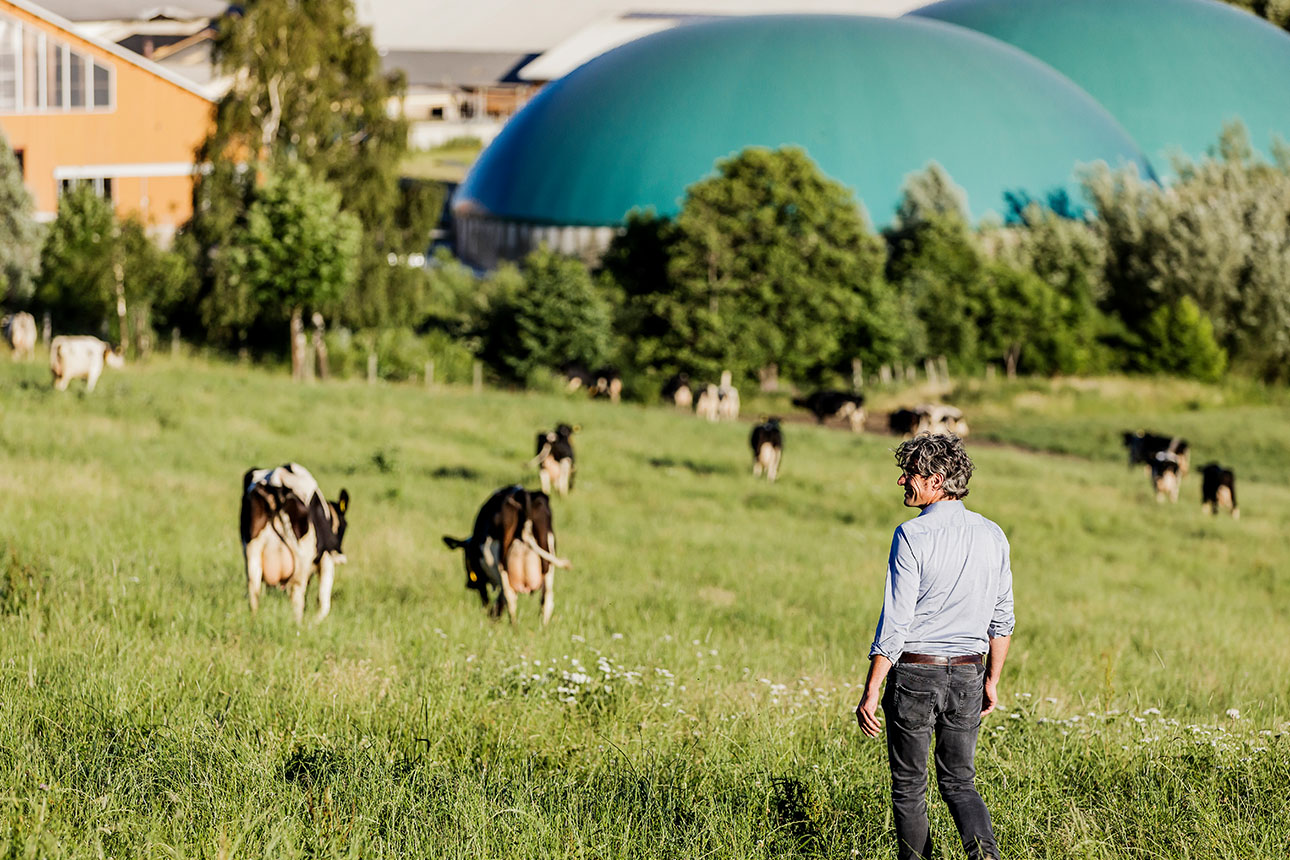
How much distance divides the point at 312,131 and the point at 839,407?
19.4 metres

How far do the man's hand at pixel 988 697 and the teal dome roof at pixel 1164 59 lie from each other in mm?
71537

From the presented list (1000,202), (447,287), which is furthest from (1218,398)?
(447,287)

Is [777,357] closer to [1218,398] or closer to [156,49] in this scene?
[1218,398]

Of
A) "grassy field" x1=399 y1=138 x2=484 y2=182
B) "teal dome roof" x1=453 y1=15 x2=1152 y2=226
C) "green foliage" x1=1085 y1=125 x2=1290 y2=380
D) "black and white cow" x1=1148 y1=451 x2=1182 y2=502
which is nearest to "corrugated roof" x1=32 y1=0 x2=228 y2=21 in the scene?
"grassy field" x1=399 y1=138 x2=484 y2=182

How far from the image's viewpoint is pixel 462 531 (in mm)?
15508

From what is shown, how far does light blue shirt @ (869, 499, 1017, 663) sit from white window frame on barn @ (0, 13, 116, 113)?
146 feet

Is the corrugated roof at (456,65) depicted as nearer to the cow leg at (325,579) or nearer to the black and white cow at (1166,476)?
the black and white cow at (1166,476)

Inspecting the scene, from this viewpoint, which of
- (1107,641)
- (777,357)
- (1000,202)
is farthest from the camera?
(1000,202)

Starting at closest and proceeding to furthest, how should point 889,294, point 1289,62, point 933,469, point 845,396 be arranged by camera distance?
point 933,469, point 845,396, point 889,294, point 1289,62

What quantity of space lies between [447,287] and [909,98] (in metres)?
26.5

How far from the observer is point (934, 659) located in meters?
4.74

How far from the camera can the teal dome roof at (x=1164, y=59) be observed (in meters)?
71.9

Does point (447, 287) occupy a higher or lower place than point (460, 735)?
higher

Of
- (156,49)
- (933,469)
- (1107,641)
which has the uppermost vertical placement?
(156,49)
